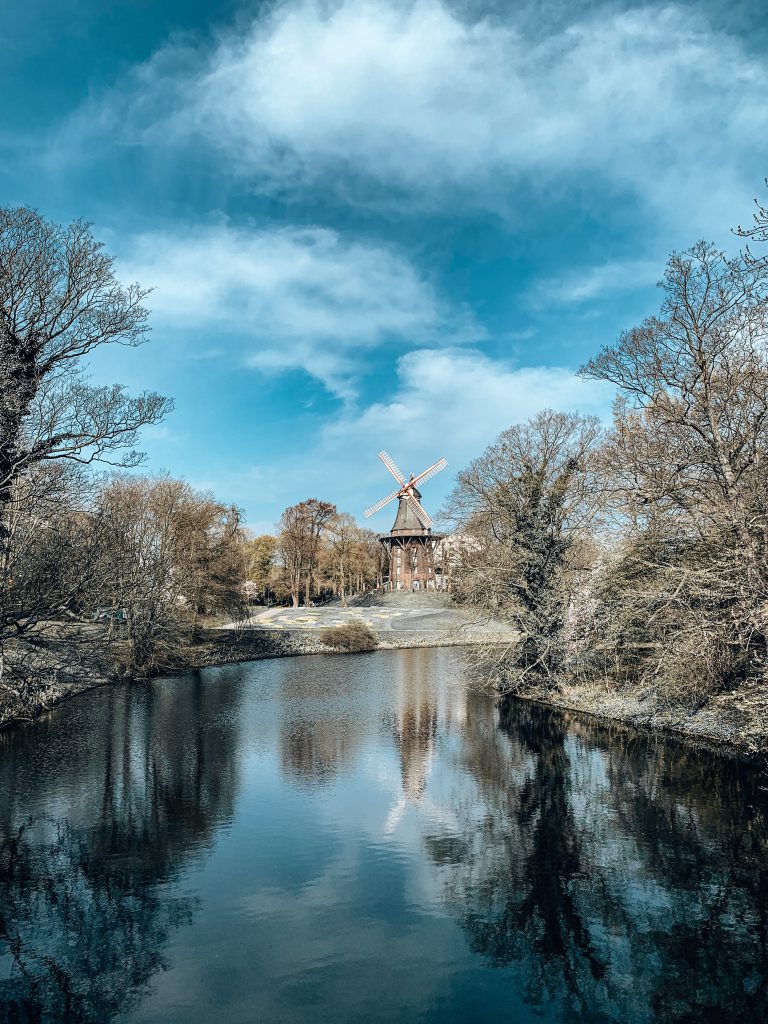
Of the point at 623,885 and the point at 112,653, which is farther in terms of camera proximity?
the point at 112,653

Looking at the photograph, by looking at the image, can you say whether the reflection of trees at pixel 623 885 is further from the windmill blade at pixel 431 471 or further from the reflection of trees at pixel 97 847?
the windmill blade at pixel 431 471

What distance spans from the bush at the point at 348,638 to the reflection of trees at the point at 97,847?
76.3 ft

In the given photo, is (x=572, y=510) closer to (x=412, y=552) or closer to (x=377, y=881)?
(x=377, y=881)

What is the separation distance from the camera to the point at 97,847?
11055 mm

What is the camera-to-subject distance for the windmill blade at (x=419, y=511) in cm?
7629

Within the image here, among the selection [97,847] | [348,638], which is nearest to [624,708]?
[97,847]

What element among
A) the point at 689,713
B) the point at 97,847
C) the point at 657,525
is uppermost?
the point at 657,525

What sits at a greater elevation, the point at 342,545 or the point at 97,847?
the point at 342,545

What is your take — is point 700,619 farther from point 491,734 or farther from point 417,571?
point 417,571

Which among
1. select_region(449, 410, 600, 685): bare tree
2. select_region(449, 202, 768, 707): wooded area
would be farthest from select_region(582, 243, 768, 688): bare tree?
select_region(449, 410, 600, 685): bare tree

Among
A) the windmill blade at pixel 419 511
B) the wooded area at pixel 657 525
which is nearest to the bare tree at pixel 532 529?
the wooded area at pixel 657 525

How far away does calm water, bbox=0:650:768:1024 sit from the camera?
23.1 feet

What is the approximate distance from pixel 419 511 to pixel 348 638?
34486 millimetres

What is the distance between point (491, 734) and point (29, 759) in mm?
12719
